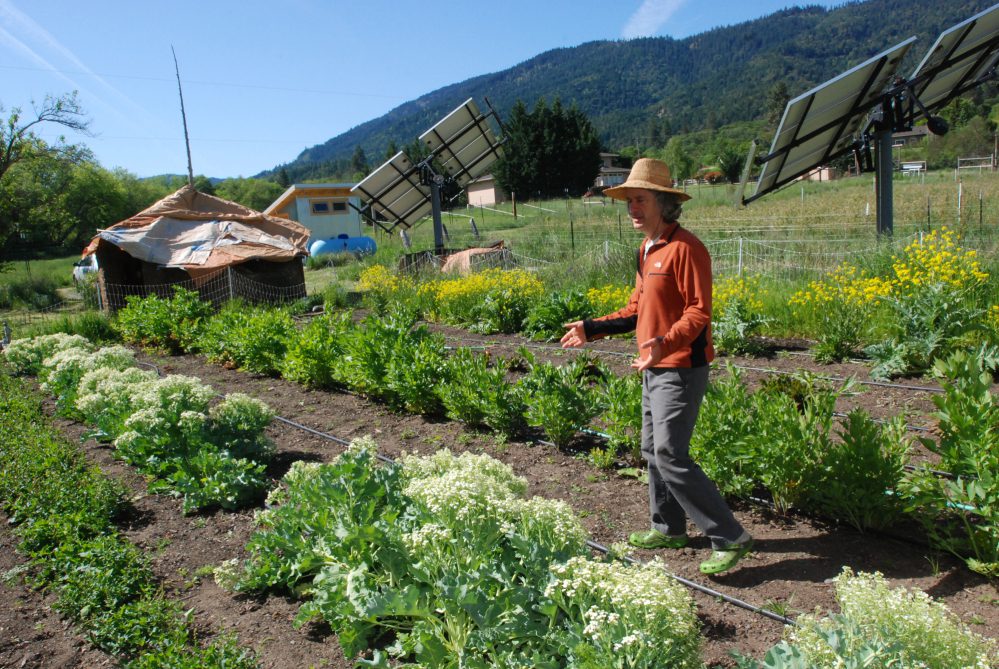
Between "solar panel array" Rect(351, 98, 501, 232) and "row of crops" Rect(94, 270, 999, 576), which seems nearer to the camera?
"row of crops" Rect(94, 270, 999, 576)

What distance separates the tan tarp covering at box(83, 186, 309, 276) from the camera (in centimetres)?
1584

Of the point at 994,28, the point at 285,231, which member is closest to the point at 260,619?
the point at 994,28

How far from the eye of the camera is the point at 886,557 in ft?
11.5

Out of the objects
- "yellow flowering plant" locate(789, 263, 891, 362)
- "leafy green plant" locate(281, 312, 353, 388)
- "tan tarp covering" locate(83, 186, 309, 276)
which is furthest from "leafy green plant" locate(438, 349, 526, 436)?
"tan tarp covering" locate(83, 186, 309, 276)

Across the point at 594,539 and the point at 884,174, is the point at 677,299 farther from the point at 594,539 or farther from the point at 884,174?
the point at 884,174

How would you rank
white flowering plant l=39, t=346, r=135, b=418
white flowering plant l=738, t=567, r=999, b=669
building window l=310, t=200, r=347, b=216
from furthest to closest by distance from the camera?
building window l=310, t=200, r=347, b=216 → white flowering plant l=39, t=346, r=135, b=418 → white flowering plant l=738, t=567, r=999, b=669

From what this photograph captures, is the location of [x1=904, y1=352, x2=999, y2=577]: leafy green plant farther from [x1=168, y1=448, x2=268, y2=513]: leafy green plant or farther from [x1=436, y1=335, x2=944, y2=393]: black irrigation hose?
[x1=168, y1=448, x2=268, y2=513]: leafy green plant

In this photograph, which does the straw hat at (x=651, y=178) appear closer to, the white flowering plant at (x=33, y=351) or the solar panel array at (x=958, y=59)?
the solar panel array at (x=958, y=59)

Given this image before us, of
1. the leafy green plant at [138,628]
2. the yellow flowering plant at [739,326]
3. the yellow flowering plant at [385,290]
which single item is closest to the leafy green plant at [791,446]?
the leafy green plant at [138,628]

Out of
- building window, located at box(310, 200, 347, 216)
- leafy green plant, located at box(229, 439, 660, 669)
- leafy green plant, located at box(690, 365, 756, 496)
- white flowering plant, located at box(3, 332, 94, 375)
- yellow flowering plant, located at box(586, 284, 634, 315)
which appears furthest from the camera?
building window, located at box(310, 200, 347, 216)

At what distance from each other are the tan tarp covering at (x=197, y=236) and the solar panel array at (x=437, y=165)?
2.90 meters

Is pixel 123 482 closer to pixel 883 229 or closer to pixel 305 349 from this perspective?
pixel 305 349

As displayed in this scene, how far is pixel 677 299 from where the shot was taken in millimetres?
3375

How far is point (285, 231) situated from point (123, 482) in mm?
14382
